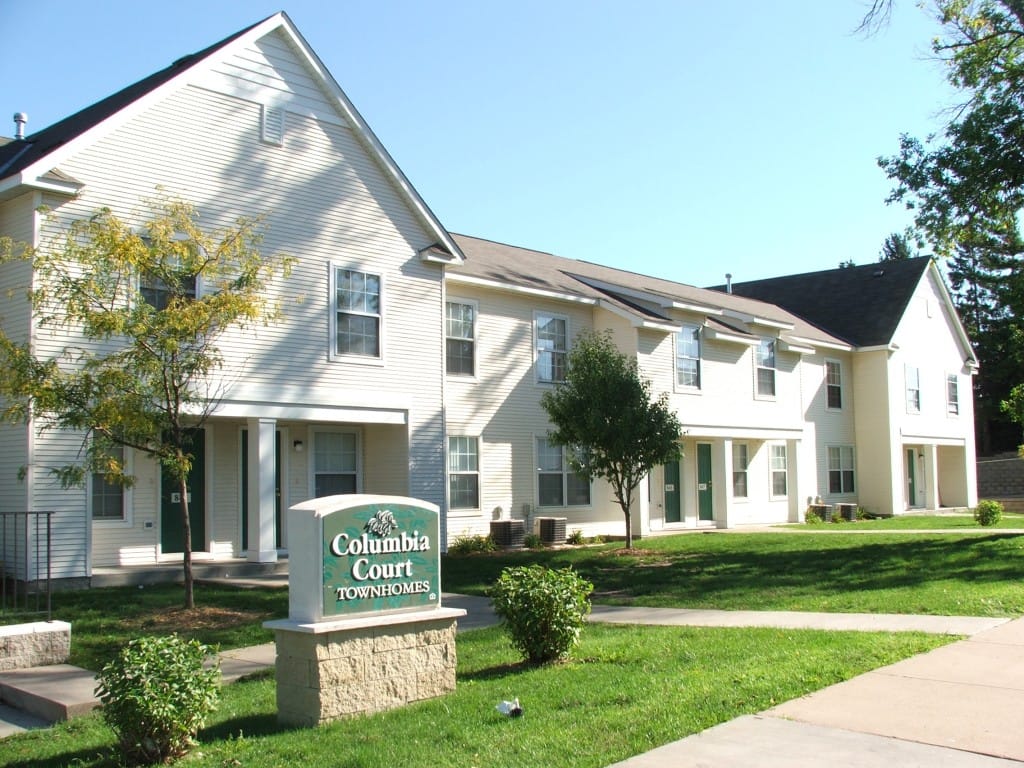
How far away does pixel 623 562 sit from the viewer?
60.5ft

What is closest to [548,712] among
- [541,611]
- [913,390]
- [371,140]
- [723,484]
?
[541,611]

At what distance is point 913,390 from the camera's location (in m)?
34.9

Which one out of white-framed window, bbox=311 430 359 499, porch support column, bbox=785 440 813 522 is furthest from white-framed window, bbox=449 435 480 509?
porch support column, bbox=785 440 813 522

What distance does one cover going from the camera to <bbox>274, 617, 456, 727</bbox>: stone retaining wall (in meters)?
7.20

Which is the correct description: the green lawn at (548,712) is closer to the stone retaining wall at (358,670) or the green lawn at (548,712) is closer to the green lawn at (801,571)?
the stone retaining wall at (358,670)

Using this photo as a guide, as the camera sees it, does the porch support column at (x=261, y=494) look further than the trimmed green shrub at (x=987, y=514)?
No

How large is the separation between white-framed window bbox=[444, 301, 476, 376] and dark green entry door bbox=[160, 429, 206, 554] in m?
5.65

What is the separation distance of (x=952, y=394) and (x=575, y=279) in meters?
18.9

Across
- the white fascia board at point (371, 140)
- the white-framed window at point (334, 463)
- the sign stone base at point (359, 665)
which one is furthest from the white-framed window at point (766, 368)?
the sign stone base at point (359, 665)

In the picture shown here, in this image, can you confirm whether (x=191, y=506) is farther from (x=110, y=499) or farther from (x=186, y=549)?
(x=186, y=549)

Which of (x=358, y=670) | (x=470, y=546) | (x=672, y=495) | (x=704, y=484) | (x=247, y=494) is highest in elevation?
(x=247, y=494)

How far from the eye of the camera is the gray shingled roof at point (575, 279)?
22.7 m

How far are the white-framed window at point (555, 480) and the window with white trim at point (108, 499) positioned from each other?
961 cm

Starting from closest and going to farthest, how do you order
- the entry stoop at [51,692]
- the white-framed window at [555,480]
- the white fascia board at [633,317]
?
the entry stoop at [51,692], the white-framed window at [555,480], the white fascia board at [633,317]
